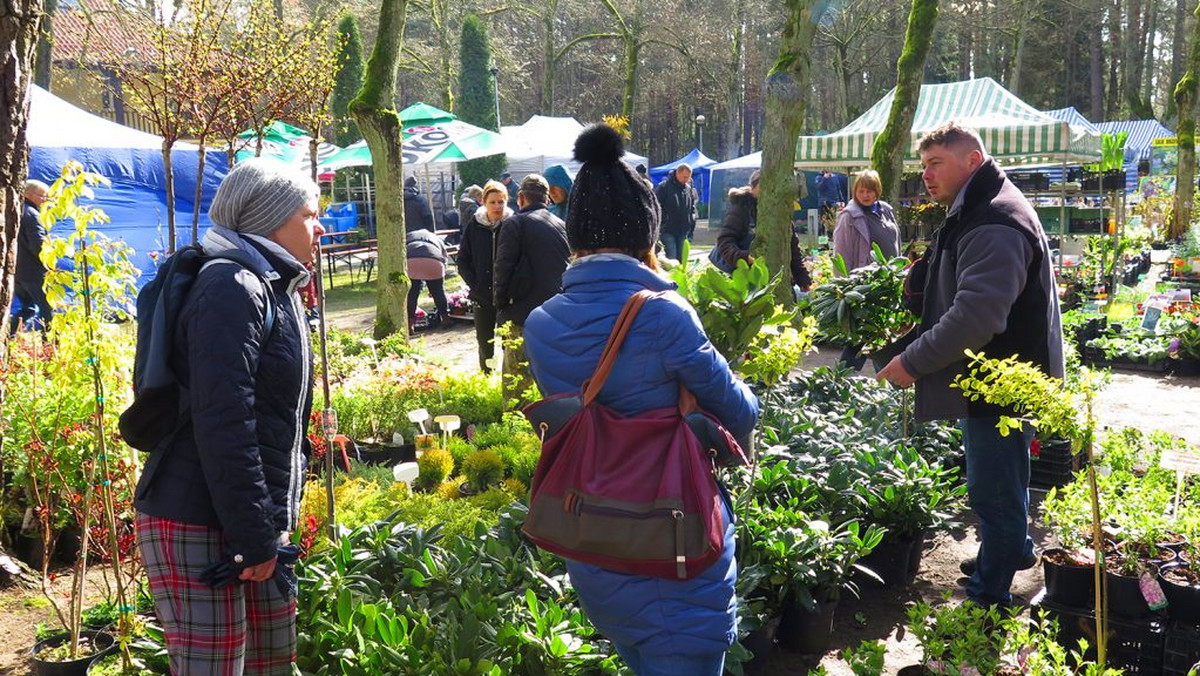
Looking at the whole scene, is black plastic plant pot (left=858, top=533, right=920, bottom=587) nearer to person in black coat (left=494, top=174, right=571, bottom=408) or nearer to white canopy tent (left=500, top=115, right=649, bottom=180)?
person in black coat (left=494, top=174, right=571, bottom=408)

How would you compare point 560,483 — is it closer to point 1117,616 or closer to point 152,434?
point 152,434

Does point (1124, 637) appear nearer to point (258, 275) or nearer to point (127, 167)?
point (258, 275)

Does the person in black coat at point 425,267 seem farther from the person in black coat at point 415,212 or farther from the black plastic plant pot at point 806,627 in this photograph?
the black plastic plant pot at point 806,627

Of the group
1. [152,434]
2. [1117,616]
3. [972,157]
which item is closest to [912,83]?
[972,157]

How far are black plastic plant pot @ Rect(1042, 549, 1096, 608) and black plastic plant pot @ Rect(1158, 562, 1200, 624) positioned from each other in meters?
0.24

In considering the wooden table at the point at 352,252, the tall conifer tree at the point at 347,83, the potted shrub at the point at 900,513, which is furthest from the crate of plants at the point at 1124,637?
the tall conifer tree at the point at 347,83

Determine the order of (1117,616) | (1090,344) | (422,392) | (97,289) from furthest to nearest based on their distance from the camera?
1. (1090,344)
2. (422,392)
3. (1117,616)
4. (97,289)

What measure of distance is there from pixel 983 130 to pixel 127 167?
11.6 m

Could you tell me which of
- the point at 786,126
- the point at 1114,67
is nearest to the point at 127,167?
the point at 786,126

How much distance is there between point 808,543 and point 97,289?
2.78m

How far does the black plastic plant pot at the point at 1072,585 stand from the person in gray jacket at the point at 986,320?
0.21 meters

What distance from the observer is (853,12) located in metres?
31.4

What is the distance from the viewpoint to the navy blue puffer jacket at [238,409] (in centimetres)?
219

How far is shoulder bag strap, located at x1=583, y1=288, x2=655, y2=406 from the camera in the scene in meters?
2.26
